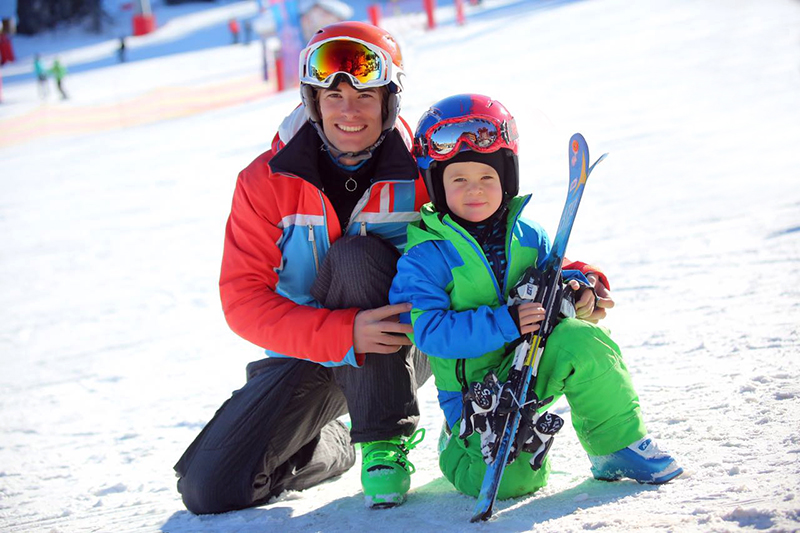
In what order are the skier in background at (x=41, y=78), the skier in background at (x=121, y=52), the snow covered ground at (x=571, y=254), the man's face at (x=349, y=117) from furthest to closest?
the skier in background at (x=121, y=52) → the skier in background at (x=41, y=78) → the man's face at (x=349, y=117) → the snow covered ground at (x=571, y=254)

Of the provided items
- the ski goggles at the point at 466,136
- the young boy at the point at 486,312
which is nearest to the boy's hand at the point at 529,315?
the young boy at the point at 486,312

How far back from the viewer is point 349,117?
283 centimetres

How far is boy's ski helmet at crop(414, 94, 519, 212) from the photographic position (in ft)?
8.49

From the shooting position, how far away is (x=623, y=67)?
1421 centimetres

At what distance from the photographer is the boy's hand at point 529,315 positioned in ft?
7.69

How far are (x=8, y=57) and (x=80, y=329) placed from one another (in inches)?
1411

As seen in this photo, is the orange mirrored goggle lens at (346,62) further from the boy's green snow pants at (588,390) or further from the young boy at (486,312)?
the boy's green snow pants at (588,390)

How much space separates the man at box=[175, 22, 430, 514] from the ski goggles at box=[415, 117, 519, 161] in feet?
0.70

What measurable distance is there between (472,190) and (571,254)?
305cm

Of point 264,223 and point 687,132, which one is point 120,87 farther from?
point 264,223

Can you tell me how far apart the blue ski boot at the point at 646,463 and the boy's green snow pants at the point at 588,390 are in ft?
0.07

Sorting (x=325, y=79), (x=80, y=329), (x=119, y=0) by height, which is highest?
(x=119, y=0)

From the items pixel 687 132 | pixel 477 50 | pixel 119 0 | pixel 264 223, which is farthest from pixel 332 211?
pixel 119 0

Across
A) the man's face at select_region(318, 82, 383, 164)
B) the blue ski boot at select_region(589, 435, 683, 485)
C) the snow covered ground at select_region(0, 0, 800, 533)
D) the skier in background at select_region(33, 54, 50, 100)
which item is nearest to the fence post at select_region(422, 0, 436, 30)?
the skier in background at select_region(33, 54, 50, 100)
